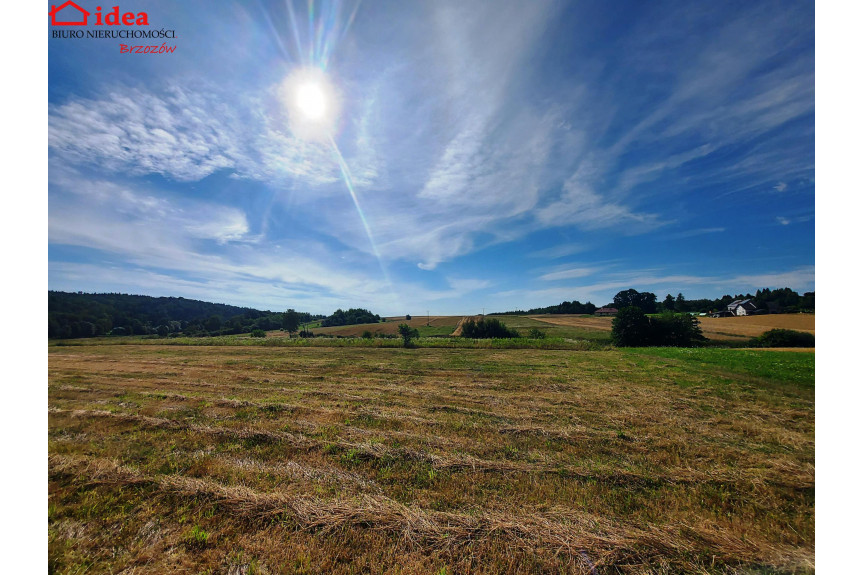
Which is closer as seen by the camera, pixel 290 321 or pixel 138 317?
pixel 138 317

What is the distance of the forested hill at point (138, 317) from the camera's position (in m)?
43.5

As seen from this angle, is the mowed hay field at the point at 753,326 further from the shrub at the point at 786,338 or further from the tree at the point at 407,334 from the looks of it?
the tree at the point at 407,334

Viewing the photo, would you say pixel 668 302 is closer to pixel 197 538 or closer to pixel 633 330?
pixel 633 330

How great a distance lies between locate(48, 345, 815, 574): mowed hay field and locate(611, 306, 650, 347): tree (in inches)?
1210

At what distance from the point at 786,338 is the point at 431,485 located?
159 feet

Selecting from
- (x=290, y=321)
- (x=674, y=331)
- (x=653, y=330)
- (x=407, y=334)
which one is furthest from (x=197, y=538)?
(x=290, y=321)

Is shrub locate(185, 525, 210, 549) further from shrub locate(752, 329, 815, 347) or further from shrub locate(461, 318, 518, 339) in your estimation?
shrub locate(752, 329, 815, 347)

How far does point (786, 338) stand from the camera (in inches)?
1249

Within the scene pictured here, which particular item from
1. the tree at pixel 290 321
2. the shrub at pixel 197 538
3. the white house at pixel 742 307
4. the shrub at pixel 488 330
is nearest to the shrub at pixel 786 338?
the white house at pixel 742 307

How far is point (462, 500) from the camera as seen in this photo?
448 centimetres

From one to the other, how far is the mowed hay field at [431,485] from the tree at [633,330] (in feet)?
101

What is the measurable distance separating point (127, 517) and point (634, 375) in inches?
766

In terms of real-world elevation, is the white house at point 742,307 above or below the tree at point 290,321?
above

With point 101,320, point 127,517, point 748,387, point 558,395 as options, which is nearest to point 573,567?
point 127,517
